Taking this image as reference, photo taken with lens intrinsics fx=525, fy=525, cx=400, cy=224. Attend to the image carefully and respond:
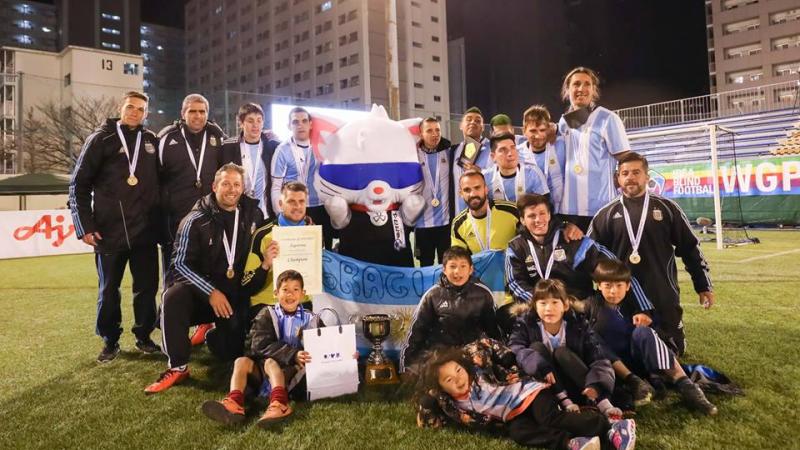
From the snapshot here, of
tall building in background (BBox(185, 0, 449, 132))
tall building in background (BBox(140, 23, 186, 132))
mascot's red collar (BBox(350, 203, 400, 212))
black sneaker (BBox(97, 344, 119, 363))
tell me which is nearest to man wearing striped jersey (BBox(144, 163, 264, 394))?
mascot's red collar (BBox(350, 203, 400, 212))

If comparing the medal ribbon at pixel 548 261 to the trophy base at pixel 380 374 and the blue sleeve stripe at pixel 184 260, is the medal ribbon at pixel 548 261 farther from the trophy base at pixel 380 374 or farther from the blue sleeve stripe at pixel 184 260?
the blue sleeve stripe at pixel 184 260

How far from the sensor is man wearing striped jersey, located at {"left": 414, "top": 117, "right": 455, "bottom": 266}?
13.8ft

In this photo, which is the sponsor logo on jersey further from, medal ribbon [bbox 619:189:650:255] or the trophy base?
the trophy base

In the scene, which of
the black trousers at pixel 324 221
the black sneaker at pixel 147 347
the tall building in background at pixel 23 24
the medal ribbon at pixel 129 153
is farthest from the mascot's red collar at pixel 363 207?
the tall building in background at pixel 23 24

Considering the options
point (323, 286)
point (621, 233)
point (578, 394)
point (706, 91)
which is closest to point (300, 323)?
point (323, 286)

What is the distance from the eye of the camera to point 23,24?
208 ft

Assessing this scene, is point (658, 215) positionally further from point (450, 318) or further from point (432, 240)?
point (432, 240)

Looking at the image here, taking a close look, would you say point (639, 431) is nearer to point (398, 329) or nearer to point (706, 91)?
point (398, 329)

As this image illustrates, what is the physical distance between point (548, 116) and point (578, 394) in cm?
213

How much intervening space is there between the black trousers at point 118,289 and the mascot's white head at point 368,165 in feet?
4.93

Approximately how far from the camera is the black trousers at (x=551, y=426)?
2309mm

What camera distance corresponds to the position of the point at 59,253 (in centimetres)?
1276

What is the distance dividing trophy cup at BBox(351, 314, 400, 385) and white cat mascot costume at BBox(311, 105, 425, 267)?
2.19 feet

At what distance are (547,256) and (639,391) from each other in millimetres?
911
